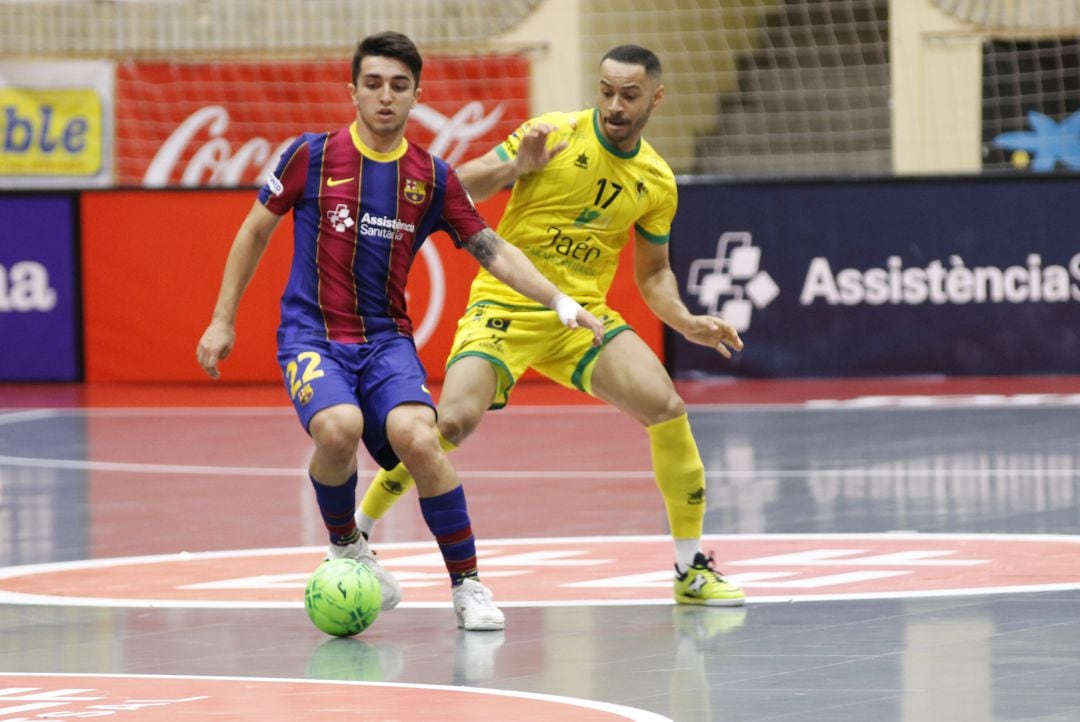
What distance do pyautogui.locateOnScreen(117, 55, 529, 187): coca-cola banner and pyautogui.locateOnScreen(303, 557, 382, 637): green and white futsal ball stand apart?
15.9m

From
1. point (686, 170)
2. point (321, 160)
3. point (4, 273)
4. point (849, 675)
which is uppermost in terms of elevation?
point (686, 170)

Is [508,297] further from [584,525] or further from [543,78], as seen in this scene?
[543,78]

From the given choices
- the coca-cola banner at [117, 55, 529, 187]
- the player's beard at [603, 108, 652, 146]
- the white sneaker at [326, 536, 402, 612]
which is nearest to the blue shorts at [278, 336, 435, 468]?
the white sneaker at [326, 536, 402, 612]

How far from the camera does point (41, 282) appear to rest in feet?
70.2

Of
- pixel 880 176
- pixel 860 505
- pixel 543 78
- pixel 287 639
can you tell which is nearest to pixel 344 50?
pixel 543 78

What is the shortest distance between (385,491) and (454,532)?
1077mm

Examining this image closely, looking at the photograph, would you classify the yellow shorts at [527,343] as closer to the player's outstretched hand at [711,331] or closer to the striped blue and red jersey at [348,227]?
the player's outstretched hand at [711,331]

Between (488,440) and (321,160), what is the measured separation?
786 centimetres

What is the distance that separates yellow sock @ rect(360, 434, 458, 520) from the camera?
8.88m

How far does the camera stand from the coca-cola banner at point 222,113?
77.4ft

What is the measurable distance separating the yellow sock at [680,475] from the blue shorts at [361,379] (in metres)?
1.20

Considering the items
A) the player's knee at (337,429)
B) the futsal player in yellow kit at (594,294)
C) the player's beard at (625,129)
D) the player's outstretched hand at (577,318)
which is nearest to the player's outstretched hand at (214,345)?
the player's knee at (337,429)

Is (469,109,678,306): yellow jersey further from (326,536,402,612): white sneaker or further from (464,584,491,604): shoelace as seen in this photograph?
(464,584,491,604): shoelace

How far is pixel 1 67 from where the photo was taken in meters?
23.7
